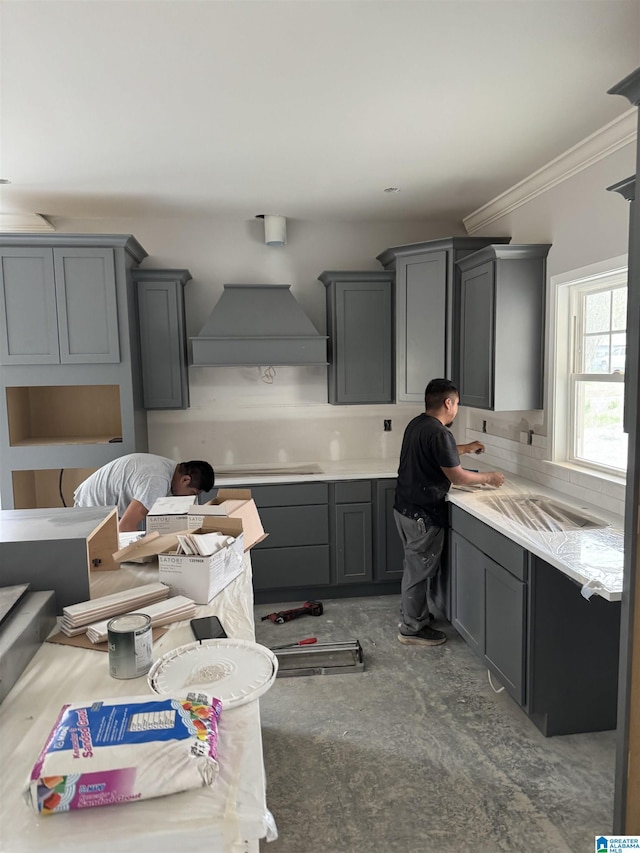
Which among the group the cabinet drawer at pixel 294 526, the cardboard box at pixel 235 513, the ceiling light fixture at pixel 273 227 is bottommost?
the cabinet drawer at pixel 294 526

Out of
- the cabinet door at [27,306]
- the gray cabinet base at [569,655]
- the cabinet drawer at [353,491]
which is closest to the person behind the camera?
the gray cabinet base at [569,655]

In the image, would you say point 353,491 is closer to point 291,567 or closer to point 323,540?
point 323,540

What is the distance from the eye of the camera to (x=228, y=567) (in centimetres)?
187

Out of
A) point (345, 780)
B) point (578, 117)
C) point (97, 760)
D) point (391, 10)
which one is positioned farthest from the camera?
point (578, 117)

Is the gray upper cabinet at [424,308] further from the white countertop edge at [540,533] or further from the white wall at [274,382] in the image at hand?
the white countertop edge at [540,533]

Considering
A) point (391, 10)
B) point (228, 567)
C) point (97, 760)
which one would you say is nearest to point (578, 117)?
point (391, 10)

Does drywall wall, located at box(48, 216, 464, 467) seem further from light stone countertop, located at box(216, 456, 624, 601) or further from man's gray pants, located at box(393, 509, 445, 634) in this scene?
man's gray pants, located at box(393, 509, 445, 634)

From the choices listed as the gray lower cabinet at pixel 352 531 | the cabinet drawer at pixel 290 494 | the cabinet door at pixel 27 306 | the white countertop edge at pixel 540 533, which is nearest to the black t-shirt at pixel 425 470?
the white countertop edge at pixel 540 533

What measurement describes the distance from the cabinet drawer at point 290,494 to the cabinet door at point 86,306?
131 cm

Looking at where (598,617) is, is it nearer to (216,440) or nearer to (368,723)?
(368,723)

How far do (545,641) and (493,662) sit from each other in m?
0.44

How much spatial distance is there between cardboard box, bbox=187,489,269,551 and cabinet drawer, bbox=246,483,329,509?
43.2 inches

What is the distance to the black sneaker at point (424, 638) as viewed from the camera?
326 cm

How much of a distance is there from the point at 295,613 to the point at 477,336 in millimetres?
2159
